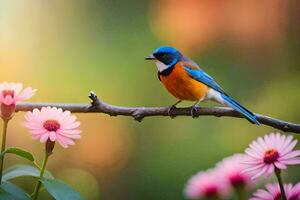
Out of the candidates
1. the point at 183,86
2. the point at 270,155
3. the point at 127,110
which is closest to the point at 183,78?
the point at 183,86

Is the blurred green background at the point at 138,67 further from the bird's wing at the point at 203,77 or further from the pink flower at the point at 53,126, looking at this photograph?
the pink flower at the point at 53,126

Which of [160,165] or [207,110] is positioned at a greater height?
[207,110]

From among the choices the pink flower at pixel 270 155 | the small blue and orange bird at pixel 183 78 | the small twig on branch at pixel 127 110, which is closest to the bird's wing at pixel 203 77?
the small blue and orange bird at pixel 183 78

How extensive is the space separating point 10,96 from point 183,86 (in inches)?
13.9

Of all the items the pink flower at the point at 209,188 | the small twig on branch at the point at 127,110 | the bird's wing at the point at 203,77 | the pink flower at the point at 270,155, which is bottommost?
the pink flower at the point at 209,188

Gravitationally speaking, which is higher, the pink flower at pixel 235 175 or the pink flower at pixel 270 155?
the pink flower at pixel 270 155

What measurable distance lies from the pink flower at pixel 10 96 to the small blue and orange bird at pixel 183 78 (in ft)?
0.97

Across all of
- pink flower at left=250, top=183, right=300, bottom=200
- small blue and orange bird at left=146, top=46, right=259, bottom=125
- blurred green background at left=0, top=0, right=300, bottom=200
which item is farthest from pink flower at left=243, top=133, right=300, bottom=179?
blurred green background at left=0, top=0, right=300, bottom=200

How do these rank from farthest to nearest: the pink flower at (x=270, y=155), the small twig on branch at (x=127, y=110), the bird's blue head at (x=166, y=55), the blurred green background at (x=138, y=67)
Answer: the blurred green background at (x=138, y=67), the bird's blue head at (x=166, y=55), the small twig on branch at (x=127, y=110), the pink flower at (x=270, y=155)

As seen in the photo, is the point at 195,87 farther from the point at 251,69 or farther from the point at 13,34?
the point at 13,34

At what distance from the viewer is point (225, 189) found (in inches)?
18.1

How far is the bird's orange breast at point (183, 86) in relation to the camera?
2.38ft

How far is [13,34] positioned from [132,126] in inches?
9.9

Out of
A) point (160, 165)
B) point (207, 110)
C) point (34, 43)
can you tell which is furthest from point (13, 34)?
point (207, 110)
